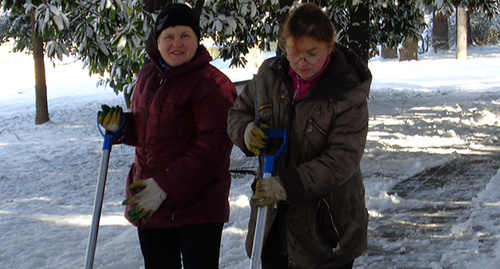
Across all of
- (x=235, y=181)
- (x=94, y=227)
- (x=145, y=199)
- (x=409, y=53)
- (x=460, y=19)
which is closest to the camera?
(x=145, y=199)

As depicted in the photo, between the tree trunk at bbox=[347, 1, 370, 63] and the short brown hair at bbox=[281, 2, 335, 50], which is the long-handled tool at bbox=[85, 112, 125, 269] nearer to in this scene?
the short brown hair at bbox=[281, 2, 335, 50]

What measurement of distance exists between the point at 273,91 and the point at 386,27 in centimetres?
1004

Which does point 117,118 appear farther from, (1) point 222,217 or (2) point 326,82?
(2) point 326,82

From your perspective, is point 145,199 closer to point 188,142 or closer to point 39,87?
point 188,142

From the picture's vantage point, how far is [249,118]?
260 centimetres

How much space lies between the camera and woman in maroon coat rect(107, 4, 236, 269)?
9.00 feet

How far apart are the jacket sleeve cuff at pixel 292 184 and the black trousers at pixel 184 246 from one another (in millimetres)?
609

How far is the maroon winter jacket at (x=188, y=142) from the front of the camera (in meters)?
2.75

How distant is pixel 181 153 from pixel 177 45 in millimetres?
492

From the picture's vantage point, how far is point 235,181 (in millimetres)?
7309

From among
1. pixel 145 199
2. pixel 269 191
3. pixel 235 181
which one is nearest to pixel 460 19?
pixel 235 181

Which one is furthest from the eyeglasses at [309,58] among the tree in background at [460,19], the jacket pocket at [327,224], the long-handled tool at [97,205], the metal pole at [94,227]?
the tree in background at [460,19]

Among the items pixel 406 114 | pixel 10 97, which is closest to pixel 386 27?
pixel 406 114

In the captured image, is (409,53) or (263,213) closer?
(263,213)
